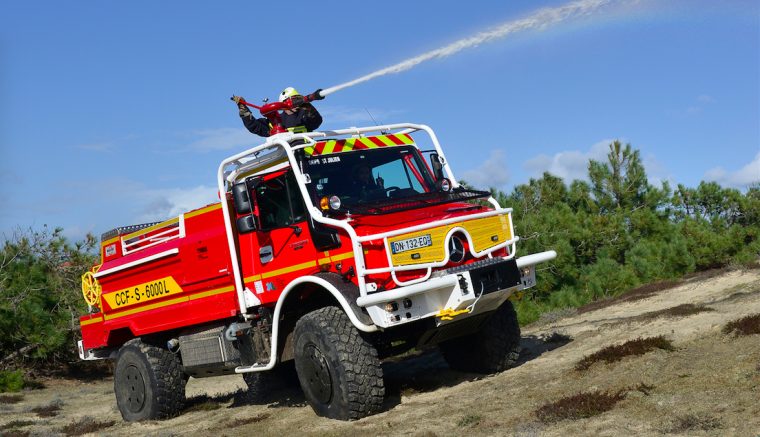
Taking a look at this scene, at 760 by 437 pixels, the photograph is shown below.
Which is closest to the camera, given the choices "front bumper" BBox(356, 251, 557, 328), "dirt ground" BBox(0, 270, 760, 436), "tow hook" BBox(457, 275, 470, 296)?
"dirt ground" BBox(0, 270, 760, 436)

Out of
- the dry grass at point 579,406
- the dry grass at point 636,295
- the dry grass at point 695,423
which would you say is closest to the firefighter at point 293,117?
the dry grass at point 579,406

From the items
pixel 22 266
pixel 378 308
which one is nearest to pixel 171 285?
pixel 378 308

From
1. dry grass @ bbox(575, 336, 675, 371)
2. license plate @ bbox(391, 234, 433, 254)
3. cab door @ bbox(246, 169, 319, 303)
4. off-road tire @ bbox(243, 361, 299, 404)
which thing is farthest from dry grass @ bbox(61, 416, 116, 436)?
dry grass @ bbox(575, 336, 675, 371)

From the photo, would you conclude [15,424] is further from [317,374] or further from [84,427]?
[317,374]

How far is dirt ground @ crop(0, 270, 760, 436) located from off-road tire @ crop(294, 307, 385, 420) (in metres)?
0.18

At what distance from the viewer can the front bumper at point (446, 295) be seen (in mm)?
8172

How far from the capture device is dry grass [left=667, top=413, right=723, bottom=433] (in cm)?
622

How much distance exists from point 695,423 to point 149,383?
24.1 ft

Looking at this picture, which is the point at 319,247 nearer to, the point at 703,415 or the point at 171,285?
the point at 171,285

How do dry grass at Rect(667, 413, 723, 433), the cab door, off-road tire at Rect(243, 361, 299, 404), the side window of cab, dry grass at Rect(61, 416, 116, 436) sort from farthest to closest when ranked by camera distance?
off-road tire at Rect(243, 361, 299, 404) < dry grass at Rect(61, 416, 116, 436) < the side window of cab < the cab door < dry grass at Rect(667, 413, 723, 433)

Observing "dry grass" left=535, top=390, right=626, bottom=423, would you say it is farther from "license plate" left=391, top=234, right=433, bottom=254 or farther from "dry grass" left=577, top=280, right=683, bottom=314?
"dry grass" left=577, top=280, right=683, bottom=314

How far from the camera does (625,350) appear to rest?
9.20 meters

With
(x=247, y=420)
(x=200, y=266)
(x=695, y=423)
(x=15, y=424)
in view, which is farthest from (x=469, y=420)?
(x=15, y=424)

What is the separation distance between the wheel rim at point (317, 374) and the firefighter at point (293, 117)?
2.96 metres
